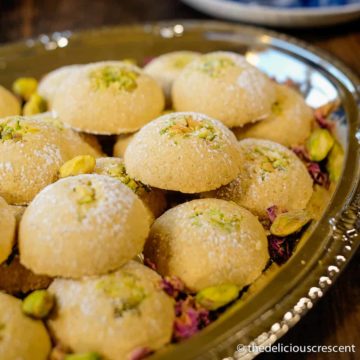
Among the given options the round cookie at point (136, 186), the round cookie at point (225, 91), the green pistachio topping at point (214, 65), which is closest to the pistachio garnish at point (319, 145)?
the round cookie at point (225, 91)

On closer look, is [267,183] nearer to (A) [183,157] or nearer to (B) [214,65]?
(A) [183,157]

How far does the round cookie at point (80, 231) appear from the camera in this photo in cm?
73

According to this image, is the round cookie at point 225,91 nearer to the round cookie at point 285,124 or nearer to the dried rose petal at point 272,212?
the round cookie at point 285,124

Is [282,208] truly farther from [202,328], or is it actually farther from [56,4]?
[56,4]

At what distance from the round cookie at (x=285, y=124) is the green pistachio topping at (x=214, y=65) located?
0.43ft

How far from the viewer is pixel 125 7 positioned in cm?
210

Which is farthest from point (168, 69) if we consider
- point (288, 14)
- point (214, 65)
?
point (288, 14)

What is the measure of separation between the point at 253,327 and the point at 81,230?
28cm

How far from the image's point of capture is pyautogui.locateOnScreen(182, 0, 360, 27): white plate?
170cm

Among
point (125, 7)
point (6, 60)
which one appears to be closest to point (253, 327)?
point (6, 60)

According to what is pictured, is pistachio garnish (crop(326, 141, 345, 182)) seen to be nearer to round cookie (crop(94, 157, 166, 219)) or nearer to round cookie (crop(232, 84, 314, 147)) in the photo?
round cookie (crop(232, 84, 314, 147))

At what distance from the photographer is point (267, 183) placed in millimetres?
970

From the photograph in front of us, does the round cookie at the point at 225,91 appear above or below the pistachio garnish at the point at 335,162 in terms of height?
above

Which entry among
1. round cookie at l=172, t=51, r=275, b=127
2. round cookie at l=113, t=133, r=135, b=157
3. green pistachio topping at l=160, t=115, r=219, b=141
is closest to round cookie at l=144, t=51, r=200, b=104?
round cookie at l=172, t=51, r=275, b=127
